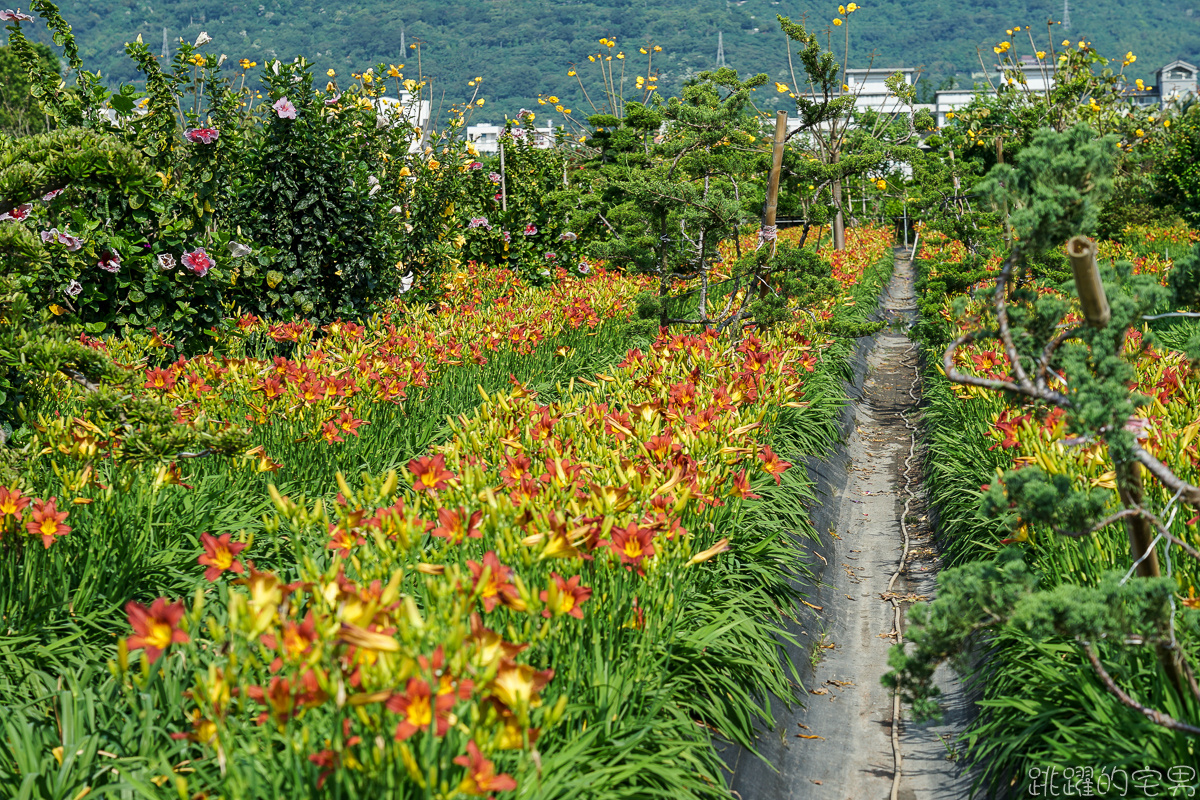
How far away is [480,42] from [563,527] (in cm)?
16055

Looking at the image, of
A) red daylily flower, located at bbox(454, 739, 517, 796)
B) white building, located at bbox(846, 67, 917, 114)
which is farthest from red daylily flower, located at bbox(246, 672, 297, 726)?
white building, located at bbox(846, 67, 917, 114)

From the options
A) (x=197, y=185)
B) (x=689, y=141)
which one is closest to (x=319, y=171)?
(x=197, y=185)

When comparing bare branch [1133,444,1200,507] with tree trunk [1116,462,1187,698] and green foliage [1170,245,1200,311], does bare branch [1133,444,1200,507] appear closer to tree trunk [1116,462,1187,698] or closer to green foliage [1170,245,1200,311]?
tree trunk [1116,462,1187,698]

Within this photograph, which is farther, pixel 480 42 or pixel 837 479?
pixel 480 42

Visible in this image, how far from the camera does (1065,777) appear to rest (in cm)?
237

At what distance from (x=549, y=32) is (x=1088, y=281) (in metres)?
164

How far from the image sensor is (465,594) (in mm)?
1968

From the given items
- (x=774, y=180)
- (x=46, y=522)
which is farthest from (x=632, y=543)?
(x=774, y=180)

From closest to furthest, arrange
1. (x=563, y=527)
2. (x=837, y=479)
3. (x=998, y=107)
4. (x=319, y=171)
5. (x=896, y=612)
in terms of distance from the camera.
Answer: (x=563, y=527) < (x=896, y=612) < (x=837, y=479) < (x=319, y=171) < (x=998, y=107)

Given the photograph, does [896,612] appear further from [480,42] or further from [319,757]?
[480,42]

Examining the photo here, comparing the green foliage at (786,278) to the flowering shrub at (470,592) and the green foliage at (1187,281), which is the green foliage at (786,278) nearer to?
the flowering shrub at (470,592)

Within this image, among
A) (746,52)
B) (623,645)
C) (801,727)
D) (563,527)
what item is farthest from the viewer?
(746,52)

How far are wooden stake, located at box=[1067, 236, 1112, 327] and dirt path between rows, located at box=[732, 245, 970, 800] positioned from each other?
1.64 meters

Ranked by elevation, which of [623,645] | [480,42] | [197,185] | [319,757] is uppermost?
[480,42]
